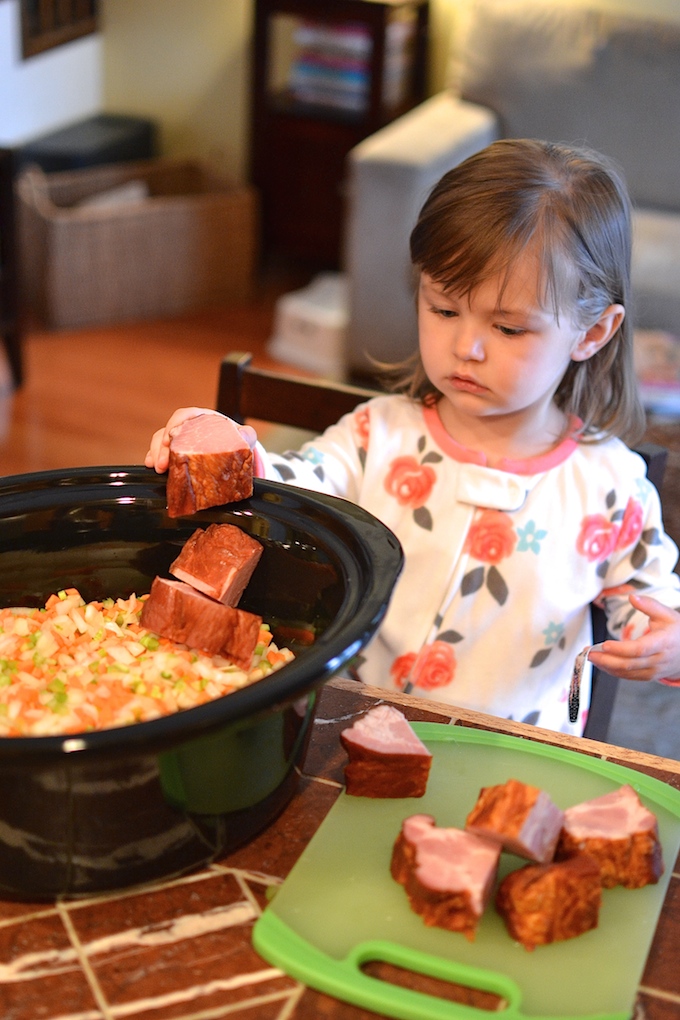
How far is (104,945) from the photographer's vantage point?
2.60 ft

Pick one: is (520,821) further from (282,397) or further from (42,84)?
(42,84)

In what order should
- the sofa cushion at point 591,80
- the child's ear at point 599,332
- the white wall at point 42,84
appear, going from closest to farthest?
the child's ear at point 599,332 < the sofa cushion at point 591,80 < the white wall at point 42,84

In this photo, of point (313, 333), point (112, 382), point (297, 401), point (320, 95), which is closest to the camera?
point (297, 401)

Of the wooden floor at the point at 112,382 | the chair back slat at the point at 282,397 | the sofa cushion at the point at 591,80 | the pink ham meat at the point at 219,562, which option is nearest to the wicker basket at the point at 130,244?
the wooden floor at the point at 112,382

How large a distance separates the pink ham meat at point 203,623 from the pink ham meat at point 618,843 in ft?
0.91

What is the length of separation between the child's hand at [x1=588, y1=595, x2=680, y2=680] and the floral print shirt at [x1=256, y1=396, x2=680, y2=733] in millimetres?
189

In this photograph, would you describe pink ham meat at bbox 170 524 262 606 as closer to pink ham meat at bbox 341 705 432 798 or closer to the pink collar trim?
pink ham meat at bbox 341 705 432 798

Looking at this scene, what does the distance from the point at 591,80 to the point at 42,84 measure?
6.93 feet

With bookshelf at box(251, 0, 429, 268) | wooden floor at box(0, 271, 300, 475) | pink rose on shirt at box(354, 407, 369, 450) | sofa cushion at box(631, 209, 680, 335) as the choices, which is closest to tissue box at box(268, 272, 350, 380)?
wooden floor at box(0, 271, 300, 475)

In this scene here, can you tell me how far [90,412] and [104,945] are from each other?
2.82m

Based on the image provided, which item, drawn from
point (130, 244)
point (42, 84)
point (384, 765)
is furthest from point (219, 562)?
point (42, 84)

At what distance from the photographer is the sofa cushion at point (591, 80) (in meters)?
3.49

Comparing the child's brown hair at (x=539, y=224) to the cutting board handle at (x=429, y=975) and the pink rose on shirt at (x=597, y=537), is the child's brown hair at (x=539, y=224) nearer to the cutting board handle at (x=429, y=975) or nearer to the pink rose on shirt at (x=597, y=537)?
the pink rose on shirt at (x=597, y=537)

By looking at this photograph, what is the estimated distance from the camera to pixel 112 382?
12.2ft
